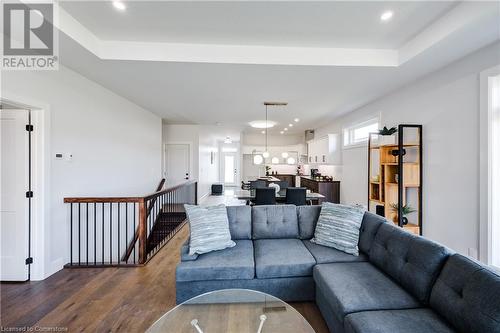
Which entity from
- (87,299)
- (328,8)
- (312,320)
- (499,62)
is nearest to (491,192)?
(499,62)

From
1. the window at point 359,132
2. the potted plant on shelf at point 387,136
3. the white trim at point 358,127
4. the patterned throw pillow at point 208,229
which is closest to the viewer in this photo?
the patterned throw pillow at point 208,229

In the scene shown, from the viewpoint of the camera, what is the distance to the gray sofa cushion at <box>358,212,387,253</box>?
2271 mm

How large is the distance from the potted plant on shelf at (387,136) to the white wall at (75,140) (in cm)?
493

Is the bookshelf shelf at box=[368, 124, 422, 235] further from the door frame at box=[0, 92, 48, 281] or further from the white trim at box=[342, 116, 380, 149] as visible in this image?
the door frame at box=[0, 92, 48, 281]

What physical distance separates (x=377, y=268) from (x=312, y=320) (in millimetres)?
763

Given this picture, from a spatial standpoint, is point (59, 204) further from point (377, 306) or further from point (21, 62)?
point (377, 306)

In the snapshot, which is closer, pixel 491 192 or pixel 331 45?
pixel 491 192

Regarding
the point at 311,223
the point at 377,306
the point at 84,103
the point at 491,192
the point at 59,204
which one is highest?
the point at 84,103

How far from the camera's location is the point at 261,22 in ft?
8.02

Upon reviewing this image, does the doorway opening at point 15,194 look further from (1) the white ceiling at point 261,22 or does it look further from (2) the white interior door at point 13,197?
(1) the white ceiling at point 261,22

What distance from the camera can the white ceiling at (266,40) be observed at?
88.0 inches

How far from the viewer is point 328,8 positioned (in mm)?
2215

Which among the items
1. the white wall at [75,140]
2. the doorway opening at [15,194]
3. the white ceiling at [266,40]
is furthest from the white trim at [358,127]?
the doorway opening at [15,194]

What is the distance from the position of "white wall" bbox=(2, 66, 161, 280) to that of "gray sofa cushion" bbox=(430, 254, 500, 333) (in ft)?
13.3
